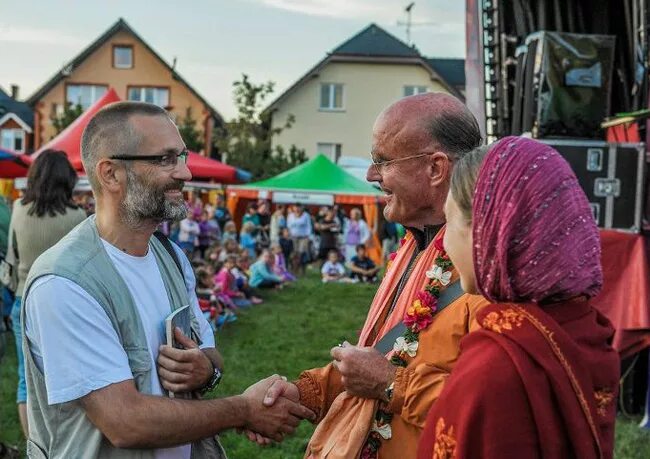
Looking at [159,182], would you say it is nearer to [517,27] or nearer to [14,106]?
[517,27]

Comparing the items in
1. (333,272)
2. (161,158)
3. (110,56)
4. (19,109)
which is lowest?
(333,272)

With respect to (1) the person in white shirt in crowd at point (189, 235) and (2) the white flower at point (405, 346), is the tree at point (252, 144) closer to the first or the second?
(1) the person in white shirt in crowd at point (189, 235)

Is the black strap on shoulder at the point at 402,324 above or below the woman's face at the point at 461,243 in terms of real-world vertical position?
below

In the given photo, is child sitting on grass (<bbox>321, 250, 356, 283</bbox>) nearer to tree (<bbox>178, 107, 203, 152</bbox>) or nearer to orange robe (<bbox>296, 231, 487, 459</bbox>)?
orange robe (<bbox>296, 231, 487, 459</bbox>)

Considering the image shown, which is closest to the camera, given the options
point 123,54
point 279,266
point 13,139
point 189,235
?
point 279,266

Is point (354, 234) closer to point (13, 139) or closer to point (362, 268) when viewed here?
point (362, 268)

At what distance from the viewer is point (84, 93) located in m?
47.7

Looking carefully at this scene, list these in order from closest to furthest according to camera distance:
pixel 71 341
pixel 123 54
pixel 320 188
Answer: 1. pixel 71 341
2. pixel 320 188
3. pixel 123 54

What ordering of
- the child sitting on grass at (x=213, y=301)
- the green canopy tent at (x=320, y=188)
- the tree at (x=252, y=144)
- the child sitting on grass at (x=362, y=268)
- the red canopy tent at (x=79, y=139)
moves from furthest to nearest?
the tree at (x=252, y=144)
the green canopy tent at (x=320, y=188)
the child sitting on grass at (x=362, y=268)
the red canopy tent at (x=79, y=139)
the child sitting on grass at (x=213, y=301)

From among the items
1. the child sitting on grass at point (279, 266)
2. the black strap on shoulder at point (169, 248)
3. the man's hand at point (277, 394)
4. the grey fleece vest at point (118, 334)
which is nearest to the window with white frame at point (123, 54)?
the child sitting on grass at point (279, 266)

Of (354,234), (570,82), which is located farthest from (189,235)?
(570,82)

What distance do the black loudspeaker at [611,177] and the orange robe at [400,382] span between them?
4.40 meters

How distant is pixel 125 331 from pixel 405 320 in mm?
839

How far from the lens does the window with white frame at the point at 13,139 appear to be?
49.4m
